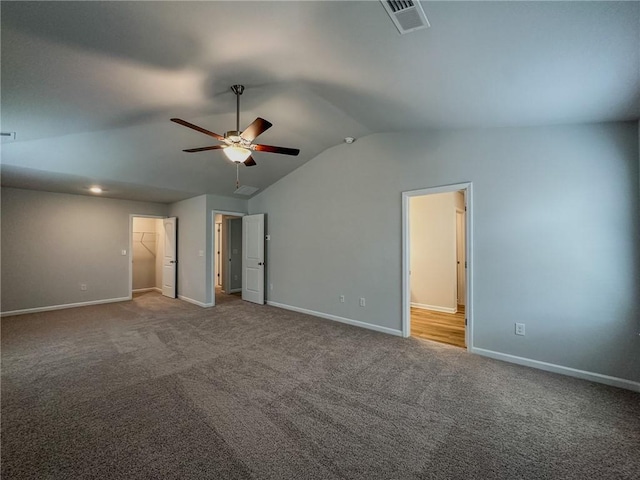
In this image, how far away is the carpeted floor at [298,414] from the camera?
1670 millimetres

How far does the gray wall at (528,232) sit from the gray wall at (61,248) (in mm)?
5474

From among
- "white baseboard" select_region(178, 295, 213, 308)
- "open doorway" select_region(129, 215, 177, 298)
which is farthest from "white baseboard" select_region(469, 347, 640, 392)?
"open doorway" select_region(129, 215, 177, 298)

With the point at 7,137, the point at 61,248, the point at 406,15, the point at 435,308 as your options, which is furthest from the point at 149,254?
the point at 406,15

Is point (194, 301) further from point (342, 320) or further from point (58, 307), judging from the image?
point (342, 320)

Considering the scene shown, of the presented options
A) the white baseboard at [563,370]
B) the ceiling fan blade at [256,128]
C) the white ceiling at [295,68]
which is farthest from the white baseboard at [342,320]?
the ceiling fan blade at [256,128]

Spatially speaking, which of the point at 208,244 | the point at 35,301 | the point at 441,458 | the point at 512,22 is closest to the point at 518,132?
the point at 512,22

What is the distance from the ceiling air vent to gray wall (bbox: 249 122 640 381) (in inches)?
82.8

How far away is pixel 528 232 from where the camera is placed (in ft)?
9.99

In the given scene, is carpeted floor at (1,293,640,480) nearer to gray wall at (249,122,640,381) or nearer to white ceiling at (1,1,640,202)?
gray wall at (249,122,640,381)

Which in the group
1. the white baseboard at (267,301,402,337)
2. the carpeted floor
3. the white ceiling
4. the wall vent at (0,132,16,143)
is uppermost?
the white ceiling

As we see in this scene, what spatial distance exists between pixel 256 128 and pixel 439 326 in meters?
4.09

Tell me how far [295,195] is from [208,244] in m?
2.19

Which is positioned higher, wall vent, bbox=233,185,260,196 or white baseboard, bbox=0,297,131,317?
wall vent, bbox=233,185,260,196

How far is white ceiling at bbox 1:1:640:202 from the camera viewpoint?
1.63 m
